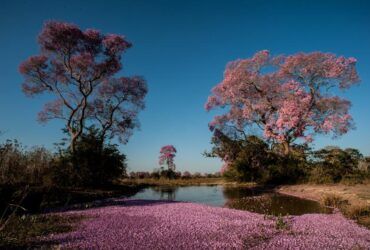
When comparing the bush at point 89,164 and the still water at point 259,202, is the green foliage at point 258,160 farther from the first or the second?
the bush at point 89,164

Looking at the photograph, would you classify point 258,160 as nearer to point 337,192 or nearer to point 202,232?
point 337,192

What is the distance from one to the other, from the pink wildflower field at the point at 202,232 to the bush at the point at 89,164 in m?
9.16

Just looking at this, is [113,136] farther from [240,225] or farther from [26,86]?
[240,225]

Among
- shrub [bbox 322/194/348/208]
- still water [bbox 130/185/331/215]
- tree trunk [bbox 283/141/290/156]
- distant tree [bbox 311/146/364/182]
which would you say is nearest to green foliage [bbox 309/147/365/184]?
distant tree [bbox 311/146/364/182]

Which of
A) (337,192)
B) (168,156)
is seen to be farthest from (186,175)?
(337,192)

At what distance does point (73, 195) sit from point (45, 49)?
12.9 m

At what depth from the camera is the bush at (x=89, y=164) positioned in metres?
19.3

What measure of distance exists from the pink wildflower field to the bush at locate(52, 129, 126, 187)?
360 inches

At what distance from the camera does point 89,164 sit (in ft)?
68.8

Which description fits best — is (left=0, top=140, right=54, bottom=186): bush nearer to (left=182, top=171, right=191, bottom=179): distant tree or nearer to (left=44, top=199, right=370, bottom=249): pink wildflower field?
(left=44, top=199, right=370, bottom=249): pink wildflower field

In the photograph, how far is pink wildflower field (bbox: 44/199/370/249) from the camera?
21.9 feet

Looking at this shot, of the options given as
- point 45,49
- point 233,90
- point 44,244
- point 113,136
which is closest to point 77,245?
point 44,244

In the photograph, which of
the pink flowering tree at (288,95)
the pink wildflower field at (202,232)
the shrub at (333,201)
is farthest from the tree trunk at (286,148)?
the pink wildflower field at (202,232)

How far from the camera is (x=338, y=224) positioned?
387 inches
